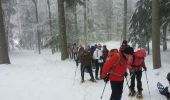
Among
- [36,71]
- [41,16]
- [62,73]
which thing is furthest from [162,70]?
[41,16]

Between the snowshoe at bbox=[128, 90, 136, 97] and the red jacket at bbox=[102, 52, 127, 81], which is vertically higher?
the red jacket at bbox=[102, 52, 127, 81]

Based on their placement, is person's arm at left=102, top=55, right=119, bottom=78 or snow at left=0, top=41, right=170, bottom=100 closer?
person's arm at left=102, top=55, right=119, bottom=78

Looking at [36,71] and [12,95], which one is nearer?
Answer: [12,95]

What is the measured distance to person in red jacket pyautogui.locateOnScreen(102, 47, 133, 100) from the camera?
862cm

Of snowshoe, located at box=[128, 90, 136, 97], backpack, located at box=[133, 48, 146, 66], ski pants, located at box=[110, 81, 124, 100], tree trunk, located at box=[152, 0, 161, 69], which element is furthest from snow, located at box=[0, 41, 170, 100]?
ski pants, located at box=[110, 81, 124, 100]

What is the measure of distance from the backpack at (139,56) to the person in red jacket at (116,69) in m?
1.83

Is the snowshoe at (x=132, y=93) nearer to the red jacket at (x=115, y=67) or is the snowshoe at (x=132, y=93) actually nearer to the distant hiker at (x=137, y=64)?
the distant hiker at (x=137, y=64)

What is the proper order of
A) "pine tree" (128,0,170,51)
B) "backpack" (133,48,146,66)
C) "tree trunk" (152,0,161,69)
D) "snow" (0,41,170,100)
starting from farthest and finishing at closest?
"pine tree" (128,0,170,51) → "tree trunk" (152,0,161,69) → "snow" (0,41,170,100) → "backpack" (133,48,146,66)

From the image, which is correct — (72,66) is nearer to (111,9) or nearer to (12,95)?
(12,95)

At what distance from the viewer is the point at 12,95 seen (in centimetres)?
1191

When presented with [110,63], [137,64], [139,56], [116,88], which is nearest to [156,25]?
[137,64]

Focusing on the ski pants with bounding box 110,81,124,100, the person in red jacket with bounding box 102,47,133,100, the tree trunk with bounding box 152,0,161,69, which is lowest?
the ski pants with bounding box 110,81,124,100

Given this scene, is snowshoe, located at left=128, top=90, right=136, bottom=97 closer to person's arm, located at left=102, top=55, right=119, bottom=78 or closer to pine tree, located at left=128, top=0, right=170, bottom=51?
person's arm, located at left=102, top=55, right=119, bottom=78

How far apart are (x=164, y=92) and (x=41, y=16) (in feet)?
201
